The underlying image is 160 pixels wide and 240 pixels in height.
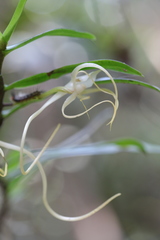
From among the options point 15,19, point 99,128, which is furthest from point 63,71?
point 99,128

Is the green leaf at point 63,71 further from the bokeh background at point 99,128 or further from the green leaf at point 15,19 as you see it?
the bokeh background at point 99,128

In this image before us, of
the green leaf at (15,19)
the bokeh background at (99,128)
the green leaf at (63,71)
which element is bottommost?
the bokeh background at (99,128)

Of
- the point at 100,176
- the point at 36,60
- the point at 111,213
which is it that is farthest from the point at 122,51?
the point at 111,213

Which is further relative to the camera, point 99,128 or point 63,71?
point 99,128

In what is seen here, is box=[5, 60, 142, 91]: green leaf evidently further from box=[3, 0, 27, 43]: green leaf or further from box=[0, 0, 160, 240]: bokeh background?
box=[0, 0, 160, 240]: bokeh background

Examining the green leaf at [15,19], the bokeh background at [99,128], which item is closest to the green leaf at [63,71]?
the green leaf at [15,19]

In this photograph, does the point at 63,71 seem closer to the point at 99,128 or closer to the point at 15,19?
the point at 15,19

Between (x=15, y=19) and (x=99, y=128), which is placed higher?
(x=15, y=19)

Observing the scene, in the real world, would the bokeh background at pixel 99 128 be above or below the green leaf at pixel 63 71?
below
